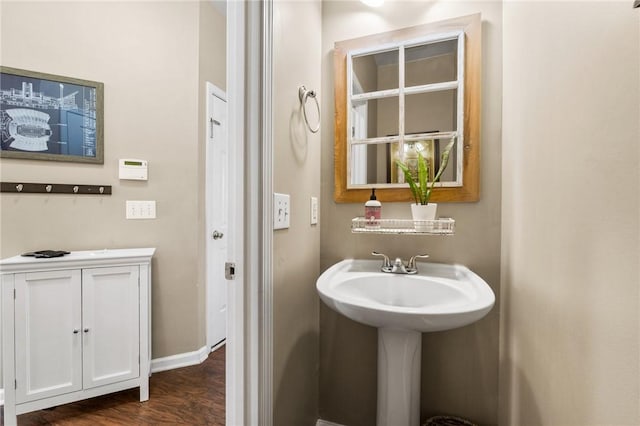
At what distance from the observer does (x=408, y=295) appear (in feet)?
3.76

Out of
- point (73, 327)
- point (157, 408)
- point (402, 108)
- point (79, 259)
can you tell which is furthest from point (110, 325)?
point (402, 108)

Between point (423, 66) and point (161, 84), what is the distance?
1.79 m

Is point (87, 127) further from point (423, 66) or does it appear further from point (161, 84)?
point (423, 66)

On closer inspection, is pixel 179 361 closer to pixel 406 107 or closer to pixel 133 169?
pixel 133 169

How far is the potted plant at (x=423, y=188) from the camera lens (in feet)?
3.84

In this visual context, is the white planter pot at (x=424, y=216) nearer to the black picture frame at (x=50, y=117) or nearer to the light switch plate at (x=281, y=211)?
the light switch plate at (x=281, y=211)

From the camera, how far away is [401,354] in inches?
40.1

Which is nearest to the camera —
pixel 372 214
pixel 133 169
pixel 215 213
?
pixel 372 214

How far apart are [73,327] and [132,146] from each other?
1.16 m

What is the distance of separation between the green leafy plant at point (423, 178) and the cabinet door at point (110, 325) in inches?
65.0

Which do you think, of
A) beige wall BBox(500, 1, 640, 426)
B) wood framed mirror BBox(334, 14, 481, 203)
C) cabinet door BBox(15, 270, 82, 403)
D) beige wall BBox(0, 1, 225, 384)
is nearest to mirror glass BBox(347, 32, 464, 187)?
wood framed mirror BBox(334, 14, 481, 203)

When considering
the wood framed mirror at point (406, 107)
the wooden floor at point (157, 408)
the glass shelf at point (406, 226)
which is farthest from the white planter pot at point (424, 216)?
the wooden floor at point (157, 408)

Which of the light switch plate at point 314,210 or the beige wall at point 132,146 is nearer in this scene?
the light switch plate at point 314,210

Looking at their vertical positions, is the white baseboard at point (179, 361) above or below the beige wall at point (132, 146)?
below
